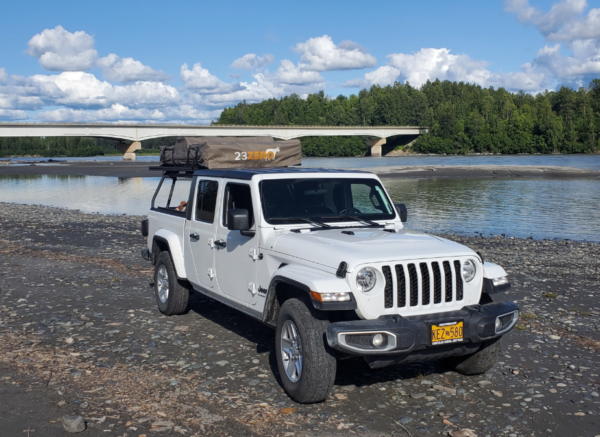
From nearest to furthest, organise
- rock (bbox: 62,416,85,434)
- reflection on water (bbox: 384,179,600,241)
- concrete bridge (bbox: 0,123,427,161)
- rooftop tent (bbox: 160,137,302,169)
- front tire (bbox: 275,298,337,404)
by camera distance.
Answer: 1. rock (bbox: 62,416,85,434)
2. front tire (bbox: 275,298,337,404)
3. rooftop tent (bbox: 160,137,302,169)
4. reflection on water (bbox: 384,179,600,241)
5. concrete bridge (bbox: 0,123,427,161)

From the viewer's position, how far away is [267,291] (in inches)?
225

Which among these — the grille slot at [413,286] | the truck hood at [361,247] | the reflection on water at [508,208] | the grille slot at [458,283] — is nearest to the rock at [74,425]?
the truck hood at [361,247]

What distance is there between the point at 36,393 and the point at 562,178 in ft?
183

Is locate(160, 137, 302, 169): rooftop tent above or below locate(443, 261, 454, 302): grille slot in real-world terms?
above

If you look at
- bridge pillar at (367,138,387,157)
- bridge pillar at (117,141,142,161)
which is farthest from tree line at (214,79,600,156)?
bridge pillar at (117,141,142,161)

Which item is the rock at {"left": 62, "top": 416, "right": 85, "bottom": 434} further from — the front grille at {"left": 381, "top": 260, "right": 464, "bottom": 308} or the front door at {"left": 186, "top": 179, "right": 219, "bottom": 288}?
the front grille at {"left": 381, "top": 260, "right": 464, "bottom": 308}

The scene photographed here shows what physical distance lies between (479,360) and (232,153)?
12.9 feet

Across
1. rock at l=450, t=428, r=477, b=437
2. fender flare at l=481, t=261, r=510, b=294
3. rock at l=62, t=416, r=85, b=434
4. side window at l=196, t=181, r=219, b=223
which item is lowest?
rock at l=450, t=428, r=477, b=437

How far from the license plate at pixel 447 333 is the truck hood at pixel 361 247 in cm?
59

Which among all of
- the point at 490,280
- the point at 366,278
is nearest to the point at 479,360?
the point at 490,280

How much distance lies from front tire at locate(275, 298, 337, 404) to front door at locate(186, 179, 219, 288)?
6.32 feet

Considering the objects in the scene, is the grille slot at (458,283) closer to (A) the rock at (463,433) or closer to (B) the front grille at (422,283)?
(B) the front grille at (422,283)

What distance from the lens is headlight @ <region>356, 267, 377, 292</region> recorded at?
16.3 ft

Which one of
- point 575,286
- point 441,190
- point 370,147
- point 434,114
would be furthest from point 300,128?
point 575,286
